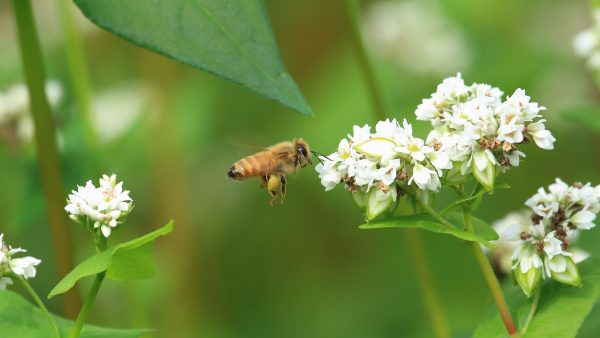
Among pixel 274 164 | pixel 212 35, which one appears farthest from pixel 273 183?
pixel 212 35

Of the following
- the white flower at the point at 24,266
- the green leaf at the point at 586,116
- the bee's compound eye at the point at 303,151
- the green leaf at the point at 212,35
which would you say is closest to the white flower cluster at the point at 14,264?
the white flower at the point at 24,266

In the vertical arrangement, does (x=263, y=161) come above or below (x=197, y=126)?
below

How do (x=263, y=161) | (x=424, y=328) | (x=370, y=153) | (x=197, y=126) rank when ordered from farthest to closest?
(x=197, y=126) < (x=424, y=328) < (x=263, y=161) < (x=370, y=153)

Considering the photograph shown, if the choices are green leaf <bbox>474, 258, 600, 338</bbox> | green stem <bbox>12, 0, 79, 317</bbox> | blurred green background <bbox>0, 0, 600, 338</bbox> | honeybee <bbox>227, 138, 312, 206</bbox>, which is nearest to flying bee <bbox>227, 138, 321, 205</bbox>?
honeybee <bbox>227, 138, 312, 206</bbox>

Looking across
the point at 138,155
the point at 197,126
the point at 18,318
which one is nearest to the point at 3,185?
the point at 138,155

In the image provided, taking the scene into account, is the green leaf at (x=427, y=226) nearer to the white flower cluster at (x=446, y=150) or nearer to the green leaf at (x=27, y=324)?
the white flower cluster at (x=446, y=150)

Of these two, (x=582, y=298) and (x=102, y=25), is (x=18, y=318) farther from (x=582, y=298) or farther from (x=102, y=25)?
(x=582, y=298)

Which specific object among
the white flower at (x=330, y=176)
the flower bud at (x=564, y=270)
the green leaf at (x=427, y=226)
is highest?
the white flower at (x=330, y=176)
